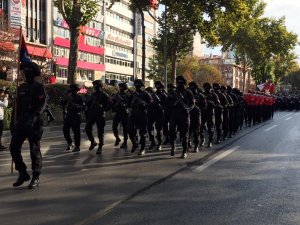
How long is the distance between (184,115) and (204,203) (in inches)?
185

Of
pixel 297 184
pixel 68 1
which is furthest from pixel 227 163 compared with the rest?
pixel 68 1

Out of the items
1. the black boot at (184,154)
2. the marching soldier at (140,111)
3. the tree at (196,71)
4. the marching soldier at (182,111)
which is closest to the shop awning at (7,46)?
the marching soldier at (140,111)

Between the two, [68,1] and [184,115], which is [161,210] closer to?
[184,115]

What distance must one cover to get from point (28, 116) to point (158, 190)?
2.24 meters

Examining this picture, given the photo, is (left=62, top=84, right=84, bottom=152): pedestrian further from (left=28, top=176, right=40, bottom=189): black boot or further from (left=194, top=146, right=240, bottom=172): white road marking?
(left=28, top=176, right=40, bottom=189): black boot

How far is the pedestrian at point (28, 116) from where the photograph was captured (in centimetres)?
709

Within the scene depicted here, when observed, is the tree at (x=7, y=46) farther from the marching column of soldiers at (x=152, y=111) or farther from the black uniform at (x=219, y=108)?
the black uniform at (x=219, y=108)

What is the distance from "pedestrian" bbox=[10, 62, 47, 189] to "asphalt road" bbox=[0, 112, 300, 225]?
1.22 ft

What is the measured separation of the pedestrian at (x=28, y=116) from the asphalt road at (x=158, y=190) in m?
0.37

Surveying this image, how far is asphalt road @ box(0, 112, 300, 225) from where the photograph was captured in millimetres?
5469

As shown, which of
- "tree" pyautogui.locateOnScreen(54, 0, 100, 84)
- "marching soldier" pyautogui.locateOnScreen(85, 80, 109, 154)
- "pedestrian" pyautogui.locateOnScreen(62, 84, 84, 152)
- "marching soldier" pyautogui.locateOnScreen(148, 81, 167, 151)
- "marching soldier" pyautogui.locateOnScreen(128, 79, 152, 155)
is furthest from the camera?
"tree" pyautogui.locateOnScreen(54, 0, 100, 84)

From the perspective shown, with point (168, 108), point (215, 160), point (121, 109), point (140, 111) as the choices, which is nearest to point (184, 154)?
point (215, 160)

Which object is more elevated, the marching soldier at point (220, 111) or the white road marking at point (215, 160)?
the marching soldier at point (220, 111)

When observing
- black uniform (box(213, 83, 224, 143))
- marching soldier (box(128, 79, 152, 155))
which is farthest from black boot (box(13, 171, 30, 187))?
black uniform (box(213, 83, 224, 143))
